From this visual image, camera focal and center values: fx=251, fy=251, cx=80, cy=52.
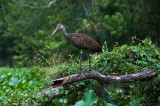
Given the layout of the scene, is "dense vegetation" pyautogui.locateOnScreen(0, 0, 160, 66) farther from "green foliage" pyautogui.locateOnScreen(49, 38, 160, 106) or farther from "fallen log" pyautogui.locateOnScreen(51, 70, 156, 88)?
"fallen log" pyautogui.locateOnScreen(51, 70, 156, 88)

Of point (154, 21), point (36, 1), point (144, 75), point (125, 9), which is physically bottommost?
point (144, 75)

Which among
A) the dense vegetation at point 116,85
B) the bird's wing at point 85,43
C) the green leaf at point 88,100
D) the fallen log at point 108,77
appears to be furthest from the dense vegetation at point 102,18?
the green leaf at point 88,100

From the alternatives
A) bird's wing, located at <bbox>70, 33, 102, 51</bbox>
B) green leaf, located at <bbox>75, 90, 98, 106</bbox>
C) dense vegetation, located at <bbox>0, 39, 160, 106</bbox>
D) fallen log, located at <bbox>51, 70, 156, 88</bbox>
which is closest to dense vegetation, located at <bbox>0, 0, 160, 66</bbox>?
bird's wing, located at <bbox>70, 33, 102, 51</bbox>

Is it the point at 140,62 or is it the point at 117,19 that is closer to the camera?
the point at 140,62

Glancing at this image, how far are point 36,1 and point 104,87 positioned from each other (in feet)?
63.0

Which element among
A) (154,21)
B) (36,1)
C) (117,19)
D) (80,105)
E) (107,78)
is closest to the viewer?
(80,105)

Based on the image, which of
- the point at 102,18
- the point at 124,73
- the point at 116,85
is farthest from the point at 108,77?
the point at 102,18

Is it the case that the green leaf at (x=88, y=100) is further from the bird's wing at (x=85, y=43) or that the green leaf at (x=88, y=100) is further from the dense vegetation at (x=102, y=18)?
the dense vegetation at (x=102, y=18)

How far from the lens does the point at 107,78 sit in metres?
4.07

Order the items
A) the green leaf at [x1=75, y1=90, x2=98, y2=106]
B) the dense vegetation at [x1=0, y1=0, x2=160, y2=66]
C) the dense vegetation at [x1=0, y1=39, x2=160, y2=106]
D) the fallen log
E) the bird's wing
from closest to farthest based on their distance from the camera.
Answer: the green leaf at [x1=75, y1=90, x2=98, y2=106]
the fallen log
the dense vegetation at [x1=0, y1=39, x2=160, y2=106]
the bird's wing
the dense vegetation at [x1=0, y1=0, x2=160, y2=66]

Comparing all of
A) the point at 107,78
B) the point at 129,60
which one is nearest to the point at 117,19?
the point at 129,60

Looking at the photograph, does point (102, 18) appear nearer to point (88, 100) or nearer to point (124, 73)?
point (124, 73)

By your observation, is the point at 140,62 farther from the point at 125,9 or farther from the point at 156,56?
the point at 125,9

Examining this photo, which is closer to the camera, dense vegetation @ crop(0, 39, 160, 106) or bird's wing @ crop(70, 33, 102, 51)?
dense vegetation @ crop(0, 39, 160, 106)
